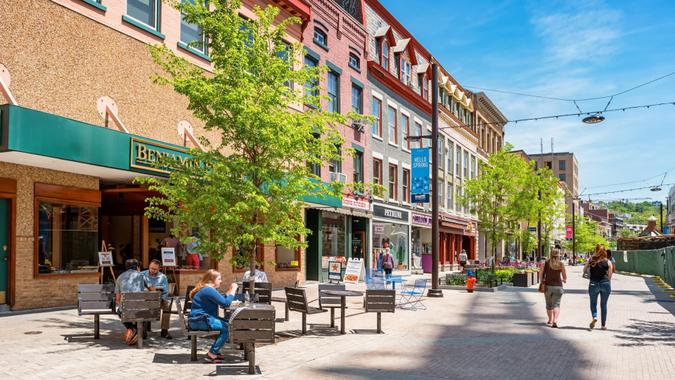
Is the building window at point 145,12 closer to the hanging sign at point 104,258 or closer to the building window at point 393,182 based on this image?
the hanging sign at point 104,258

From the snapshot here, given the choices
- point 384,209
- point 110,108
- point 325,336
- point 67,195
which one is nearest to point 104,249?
point 67,195

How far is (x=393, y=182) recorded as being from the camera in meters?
34.3

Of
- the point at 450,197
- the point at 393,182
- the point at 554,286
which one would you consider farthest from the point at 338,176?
the point at 450,197

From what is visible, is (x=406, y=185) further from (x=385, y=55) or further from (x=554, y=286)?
(x=554, y=286)

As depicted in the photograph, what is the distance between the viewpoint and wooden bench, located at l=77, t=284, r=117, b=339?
10367 mm

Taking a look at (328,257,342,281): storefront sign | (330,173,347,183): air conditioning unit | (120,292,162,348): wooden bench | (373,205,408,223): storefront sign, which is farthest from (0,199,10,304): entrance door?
(373,205,408,223): storefront sign

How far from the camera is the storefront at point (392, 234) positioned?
3164cm

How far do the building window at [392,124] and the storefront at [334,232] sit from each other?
19.3 ft

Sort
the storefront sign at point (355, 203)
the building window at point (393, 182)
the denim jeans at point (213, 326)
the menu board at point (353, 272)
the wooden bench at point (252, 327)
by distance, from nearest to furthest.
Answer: the wooden bench at point (252, 327) → the denim jeans at point (213, 326) → the menu board at point (353, 272) → the storefront sign at point (355, 203) → the building window at point (393, 182)

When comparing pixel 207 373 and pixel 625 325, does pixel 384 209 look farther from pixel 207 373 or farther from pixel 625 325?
pixel 207 373

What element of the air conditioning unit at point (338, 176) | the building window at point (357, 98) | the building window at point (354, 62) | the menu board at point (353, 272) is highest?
the building window at point (354, 62)

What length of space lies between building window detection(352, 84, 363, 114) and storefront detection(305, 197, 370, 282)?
192 inches

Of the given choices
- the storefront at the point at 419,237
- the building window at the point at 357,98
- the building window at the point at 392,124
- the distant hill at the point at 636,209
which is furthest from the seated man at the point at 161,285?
the distant hill at the point at 636,209

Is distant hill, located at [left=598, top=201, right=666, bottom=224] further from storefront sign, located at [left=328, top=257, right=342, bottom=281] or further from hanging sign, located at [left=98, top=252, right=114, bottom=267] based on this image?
hanging sign, located at [left=98, top=252, right=114, bottom=267]
